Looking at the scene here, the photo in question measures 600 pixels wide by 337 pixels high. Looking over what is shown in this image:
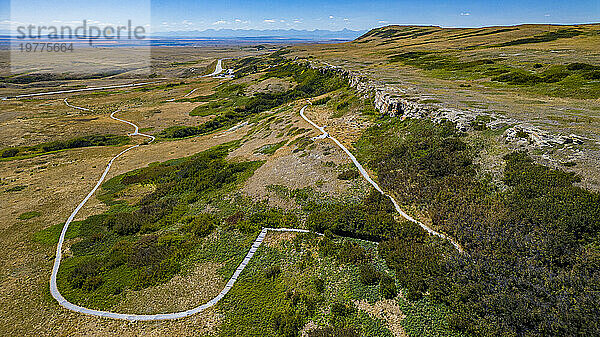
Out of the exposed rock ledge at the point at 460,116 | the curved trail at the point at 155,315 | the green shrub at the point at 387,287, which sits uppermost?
the exposed rock ledge at the point at 460,116

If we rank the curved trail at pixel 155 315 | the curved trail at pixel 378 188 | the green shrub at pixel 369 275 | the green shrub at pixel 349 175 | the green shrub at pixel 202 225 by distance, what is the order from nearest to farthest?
the green shrub at pixel 369 275 < the curved trail at pixel 155 315 < the curved trail at pixel 378 188 < the green shrub at pixel 202 225 < the green shrub at pixel 349 175

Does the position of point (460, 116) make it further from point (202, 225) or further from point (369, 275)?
point (202, 225)

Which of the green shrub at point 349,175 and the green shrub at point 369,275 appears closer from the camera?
the green shrub at point 369,275

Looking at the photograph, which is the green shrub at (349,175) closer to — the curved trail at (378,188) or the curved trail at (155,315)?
the curved trail at (378,188)

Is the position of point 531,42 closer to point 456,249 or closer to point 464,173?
point 464,173

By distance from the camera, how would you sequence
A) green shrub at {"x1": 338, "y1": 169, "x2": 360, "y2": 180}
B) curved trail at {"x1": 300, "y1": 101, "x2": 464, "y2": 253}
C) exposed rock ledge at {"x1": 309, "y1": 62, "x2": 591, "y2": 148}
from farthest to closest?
green shrub at {"x1": 338, "y1": 169, "x2": 360, "y2": 180} → exposed rock ledge at {"x1": 309, "y1": 62, "x2": 591, "y2": 148} → curved trail at {"x1": 300, "y1": 101, "x2": 464, "y2": 253}

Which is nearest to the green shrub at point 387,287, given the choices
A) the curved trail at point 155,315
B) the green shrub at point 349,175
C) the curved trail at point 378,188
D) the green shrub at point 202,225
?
the curved trail at point 378,188

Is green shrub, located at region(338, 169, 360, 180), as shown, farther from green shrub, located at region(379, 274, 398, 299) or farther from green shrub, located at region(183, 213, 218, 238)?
green shrub, located at region(183, 213, 218, 238)

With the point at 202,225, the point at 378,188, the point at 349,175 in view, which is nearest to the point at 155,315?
the point at 202,225

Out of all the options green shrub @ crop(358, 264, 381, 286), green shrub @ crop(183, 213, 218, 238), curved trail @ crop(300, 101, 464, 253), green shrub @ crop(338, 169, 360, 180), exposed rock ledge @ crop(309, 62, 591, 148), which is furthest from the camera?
green shrub @ crop(338, 169, 360, 180)

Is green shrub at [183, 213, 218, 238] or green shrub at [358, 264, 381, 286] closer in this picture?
green shrub at [358, 264, 381, 286]

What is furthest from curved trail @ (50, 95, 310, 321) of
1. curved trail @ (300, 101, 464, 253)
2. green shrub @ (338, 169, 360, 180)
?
green shrub @ (338, 169, 360, 180)

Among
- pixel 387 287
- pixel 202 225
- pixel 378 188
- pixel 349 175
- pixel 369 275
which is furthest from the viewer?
pixel 349 175
